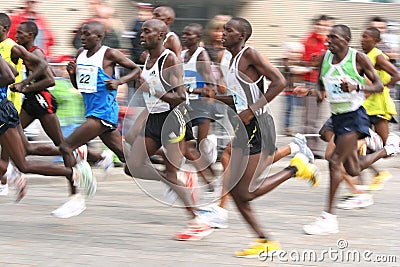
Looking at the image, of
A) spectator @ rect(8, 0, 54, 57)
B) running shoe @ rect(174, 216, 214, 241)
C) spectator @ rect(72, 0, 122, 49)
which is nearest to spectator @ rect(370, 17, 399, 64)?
spectator @ rect(72, 0, 122, 49)

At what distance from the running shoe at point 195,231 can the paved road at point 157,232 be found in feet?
0.26

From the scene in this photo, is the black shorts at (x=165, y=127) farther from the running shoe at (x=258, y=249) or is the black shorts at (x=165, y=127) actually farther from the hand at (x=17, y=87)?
the hand at (x=17, y=87)

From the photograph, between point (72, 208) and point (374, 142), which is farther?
point (374, 142)

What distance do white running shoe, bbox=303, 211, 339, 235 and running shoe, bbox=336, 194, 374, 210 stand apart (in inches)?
48.2

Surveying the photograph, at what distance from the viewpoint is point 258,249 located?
680 centimetres

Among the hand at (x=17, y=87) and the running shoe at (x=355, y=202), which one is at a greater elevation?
the hand at (x=17, y=87)

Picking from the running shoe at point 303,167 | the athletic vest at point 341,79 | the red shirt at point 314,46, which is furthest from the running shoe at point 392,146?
the red shirt at point 314,46

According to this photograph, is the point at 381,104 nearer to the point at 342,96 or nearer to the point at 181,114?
the point at 342,96

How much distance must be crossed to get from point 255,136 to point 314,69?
18.7ft

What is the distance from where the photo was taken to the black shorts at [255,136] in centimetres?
689

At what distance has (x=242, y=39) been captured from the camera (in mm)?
6984

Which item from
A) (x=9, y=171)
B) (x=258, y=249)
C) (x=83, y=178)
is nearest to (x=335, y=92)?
(x=258, y=249)

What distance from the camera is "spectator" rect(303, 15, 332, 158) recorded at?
12273mm

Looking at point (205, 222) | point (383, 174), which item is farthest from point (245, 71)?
point (383, 174)
